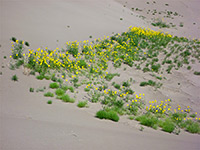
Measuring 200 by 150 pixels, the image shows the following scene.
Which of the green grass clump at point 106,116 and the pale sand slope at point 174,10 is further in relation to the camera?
the pale sand slope at point 174,10

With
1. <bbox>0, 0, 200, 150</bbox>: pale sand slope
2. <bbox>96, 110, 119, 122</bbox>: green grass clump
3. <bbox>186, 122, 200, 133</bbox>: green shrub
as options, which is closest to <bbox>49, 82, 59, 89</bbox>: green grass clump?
<bbox>0, 0, 200, 150</bbox>: pale sand slope

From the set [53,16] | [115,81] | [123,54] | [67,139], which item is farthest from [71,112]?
[53,16]

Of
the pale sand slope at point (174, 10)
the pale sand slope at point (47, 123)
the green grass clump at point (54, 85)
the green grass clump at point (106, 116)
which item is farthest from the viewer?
the pale sand slope at point (174, 10)

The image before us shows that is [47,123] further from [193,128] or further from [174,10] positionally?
[174,10]

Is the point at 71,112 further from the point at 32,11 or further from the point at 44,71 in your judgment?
the point at 32,11

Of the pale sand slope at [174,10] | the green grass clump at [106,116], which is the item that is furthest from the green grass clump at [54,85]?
the pale sand slope at [174,10]

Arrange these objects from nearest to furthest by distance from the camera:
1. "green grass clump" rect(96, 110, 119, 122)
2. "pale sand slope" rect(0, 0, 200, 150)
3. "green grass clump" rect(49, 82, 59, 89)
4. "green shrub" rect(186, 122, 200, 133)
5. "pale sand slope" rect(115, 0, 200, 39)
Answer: "pale sand slope" rect(0, 0, 200, 150)
"green grass clump" rect(96, 110, 119, 122)
"green shrub" rect(186, 122, 200, 133)
"green grass clump" rect(49, 82, 59, 89)
"pale sand slope" rect(115, 0, 200, 39)

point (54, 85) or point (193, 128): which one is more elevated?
point (54, 85)

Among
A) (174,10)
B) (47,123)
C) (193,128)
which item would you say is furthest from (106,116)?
(174,10)

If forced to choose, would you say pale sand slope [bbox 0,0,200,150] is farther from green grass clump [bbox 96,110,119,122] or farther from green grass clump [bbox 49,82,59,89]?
green grass clump [bbox 49,82,59,89]

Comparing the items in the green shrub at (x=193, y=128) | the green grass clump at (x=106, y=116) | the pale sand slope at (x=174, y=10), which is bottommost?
the green shrub at (x=193, y=128)

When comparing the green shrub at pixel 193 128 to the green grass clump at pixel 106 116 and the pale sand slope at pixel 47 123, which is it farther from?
the green grass clump at pixel 106 116
